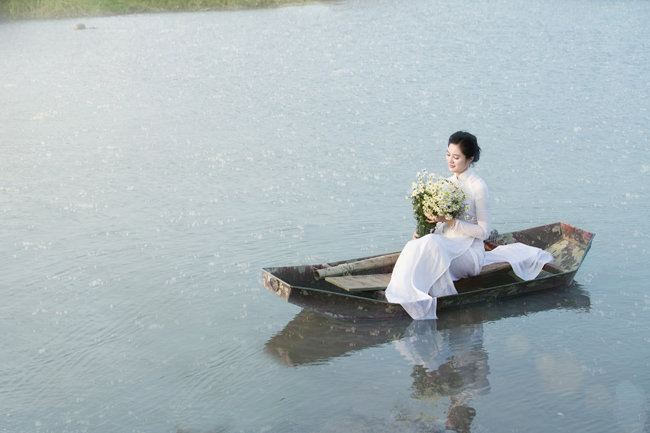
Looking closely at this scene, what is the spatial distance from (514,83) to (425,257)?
13.7 m

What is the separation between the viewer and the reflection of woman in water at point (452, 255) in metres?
7.42

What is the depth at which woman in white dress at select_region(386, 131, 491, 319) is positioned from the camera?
7.41 meters

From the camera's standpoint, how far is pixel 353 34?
30.8 m

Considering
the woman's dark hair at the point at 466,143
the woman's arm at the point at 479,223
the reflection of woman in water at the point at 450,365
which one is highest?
the woman's dark hair at the point at 466,143

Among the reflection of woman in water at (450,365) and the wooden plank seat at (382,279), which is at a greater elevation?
the wooden plank seat at (382,279)

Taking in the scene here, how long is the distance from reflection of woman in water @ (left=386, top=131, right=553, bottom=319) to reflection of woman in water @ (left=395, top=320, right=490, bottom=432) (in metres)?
0.23

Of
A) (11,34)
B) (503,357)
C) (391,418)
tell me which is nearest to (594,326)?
(503,357)

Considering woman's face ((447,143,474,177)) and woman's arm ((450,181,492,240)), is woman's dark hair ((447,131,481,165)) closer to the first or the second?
woman's face ((447,143,474,177))

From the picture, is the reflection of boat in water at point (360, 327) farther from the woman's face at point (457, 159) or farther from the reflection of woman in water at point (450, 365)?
the woman's face at point (457, 159)

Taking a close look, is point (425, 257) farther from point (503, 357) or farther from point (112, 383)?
point (112, 383)

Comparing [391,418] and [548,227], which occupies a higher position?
[548,227]

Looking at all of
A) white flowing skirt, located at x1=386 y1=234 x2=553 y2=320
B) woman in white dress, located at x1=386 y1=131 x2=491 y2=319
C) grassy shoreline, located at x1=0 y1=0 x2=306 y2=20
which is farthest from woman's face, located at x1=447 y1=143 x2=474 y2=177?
grassy shoreline, located at x1=0 y1=0 x2=306 y2=20

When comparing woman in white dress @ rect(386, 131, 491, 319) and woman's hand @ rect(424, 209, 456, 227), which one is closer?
woman in white dress @ rect(386, 131, 491, 319)

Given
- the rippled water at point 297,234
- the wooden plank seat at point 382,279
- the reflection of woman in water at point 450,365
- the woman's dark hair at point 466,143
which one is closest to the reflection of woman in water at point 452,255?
the woman's dark hair at point 466,143
